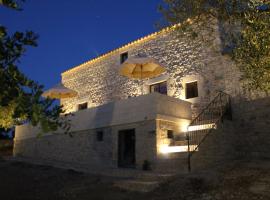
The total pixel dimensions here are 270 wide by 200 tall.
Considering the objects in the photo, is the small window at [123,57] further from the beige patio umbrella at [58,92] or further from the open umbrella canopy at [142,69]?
the open umbrella canopy at [142,69]

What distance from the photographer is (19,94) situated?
159 inches

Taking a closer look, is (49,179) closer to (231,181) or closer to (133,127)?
(133,127)

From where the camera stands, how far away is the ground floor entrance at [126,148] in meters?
12.1

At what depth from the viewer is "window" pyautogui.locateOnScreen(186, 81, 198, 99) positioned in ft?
45.0

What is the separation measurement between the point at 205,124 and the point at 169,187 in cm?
425

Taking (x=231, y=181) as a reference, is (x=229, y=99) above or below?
above

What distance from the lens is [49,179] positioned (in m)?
10.5

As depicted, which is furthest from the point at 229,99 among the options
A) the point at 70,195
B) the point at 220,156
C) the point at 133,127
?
the point at 70,195

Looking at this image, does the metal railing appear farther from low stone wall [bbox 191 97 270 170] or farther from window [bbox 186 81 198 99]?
window [bbox 186 81 198 99]

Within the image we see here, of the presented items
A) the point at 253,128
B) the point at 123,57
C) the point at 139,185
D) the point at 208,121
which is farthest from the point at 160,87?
the point at 139,185

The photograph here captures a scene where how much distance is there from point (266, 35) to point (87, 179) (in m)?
7.19

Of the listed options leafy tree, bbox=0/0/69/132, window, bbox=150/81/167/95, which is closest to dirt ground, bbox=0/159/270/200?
leafy tree, bbox=0/0/69/132

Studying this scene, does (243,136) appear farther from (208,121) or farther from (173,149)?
(173,149)

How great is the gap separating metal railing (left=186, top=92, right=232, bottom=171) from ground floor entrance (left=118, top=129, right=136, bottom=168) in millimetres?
2596
